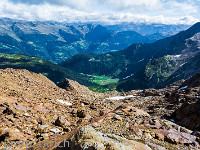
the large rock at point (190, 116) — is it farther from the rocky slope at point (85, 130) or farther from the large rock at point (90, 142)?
the large rock at point (90, 142)

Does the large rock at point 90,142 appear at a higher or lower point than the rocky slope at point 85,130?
higher

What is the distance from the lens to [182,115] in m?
26.8

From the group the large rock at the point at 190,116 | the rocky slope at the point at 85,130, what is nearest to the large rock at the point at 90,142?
the rocky slope at the point at 85,130

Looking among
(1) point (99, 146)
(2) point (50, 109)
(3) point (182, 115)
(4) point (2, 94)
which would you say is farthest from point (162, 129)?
(4) point (2, 94)

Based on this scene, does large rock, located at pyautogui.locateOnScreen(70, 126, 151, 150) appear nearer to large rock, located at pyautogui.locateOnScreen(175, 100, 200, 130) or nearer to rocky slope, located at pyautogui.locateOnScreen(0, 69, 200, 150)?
rocky slope, located at pyautogui.locateOnScreen(0, 69, 200, 150)

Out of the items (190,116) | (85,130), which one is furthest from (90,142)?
(190,116)

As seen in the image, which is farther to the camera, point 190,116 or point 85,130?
point 190,116

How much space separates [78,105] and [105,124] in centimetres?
1350

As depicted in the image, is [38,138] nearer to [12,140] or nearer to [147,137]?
[12,140]

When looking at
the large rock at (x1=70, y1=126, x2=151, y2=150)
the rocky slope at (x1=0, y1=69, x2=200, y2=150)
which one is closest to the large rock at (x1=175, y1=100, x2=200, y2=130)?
the rocky slope at (x1=0, y1=69, x2=200, y2=150)

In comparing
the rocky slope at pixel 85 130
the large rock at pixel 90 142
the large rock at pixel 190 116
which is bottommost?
the large rock at pixel 190 116

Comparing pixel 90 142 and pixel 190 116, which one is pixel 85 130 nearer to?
pixel 90 142

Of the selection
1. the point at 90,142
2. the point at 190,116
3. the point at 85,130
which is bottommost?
the point at 190,116

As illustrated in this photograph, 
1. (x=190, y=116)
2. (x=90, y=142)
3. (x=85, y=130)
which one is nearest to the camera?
(x=90, y=142)
